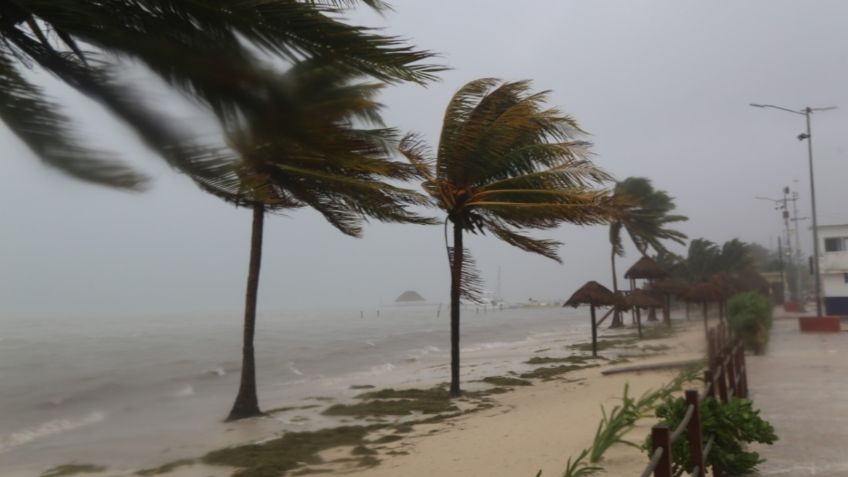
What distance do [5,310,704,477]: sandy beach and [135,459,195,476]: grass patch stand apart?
18 mm

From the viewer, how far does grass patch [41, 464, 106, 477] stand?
9.11m

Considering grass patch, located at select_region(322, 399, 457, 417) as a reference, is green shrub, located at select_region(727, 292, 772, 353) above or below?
above

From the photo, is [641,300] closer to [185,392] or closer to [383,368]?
[383,368]

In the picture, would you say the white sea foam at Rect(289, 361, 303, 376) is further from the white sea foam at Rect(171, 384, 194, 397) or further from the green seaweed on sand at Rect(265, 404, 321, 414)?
the green seaweed on sand at Rect(265, 404, 321, 414)

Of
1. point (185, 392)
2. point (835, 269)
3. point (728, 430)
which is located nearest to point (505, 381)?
point (185, 392)

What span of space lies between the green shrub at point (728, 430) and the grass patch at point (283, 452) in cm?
480

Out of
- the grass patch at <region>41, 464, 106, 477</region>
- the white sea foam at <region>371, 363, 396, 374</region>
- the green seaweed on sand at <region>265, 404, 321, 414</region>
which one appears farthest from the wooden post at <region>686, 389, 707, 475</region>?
the white sea foam at <region>371, 363, 396, 374</region>

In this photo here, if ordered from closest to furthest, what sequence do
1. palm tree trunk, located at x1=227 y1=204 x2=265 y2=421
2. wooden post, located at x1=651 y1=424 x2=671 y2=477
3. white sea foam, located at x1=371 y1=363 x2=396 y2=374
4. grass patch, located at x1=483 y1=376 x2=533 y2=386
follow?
wooden post, located at x1=651 y1=424 x2=671 y2=477, palm tree trunk, located at x1=227 y1=204 x2=265 y2=421, grass patch, located at x1=483 y1=376 x2=533 y2=386, white sea foam, located at x1=371 y1=363 x2=396 y2=374

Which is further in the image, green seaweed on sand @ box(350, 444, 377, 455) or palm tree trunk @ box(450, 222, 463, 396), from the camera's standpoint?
palm tree trunk @ box(450, 222, 463, 396)

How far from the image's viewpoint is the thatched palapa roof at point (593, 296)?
799 inches

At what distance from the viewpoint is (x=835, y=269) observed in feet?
101

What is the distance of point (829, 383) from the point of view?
31.7 ft

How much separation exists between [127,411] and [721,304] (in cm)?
1924

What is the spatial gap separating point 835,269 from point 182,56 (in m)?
35.1
